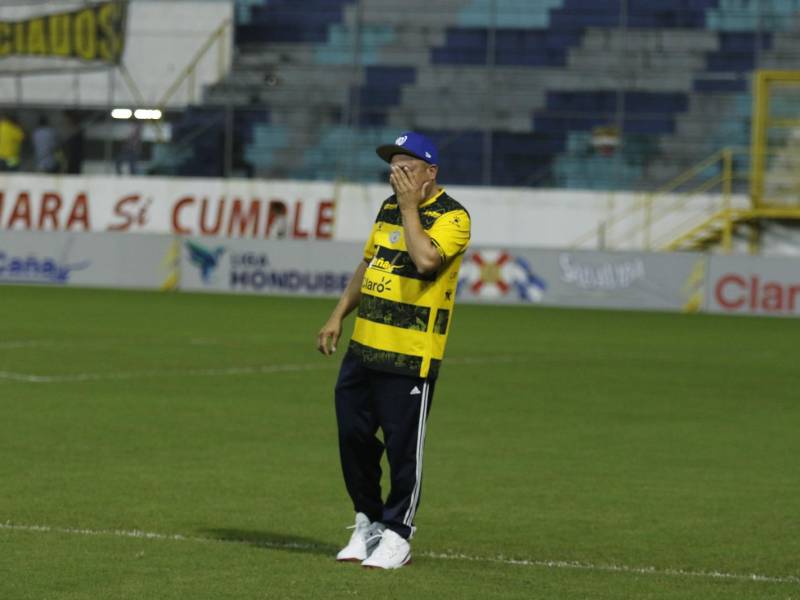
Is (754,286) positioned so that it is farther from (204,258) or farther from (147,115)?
(147,115)

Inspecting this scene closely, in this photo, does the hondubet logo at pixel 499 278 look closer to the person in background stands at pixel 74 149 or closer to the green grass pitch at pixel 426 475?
the green grass pitch at pixel 426 475

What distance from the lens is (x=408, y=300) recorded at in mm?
7715

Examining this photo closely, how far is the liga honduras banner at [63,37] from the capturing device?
45625mm

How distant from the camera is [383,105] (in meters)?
43.1

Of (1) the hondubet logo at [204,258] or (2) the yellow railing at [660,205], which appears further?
(2) the yellow railing at [660,205]

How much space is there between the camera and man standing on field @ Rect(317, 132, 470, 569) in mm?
7648

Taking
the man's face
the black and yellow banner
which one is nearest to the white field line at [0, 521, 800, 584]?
the man's face

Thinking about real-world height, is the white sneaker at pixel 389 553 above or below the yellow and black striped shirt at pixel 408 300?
below

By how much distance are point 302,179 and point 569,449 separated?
3061 centimetres

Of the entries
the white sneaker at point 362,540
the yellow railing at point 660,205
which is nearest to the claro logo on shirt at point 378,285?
the white sneaker at point 362,540

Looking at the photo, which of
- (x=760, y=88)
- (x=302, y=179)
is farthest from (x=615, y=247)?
(x=302, y=179)

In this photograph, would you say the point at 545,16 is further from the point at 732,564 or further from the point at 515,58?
the point at 732,564

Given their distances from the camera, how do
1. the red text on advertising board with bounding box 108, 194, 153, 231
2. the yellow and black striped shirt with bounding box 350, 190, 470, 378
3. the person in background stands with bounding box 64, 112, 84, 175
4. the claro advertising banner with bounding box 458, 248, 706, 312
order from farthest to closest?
the person in background stands with bounding box 64, 112, 84, 175 → the red text on advertising board with bounding box 108, 194, 153, 231 → the claro advertising banner with bounding box 458, 248, 706, 312 → the yellow and black striped shirt with bounding box 350, 190, 470, 378

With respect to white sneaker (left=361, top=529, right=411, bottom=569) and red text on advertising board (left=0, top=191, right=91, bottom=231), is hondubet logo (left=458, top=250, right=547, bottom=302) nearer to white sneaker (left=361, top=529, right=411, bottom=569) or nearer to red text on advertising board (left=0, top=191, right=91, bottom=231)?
red text on advertising board (left=0, top=191, right=91, bottom=231)
